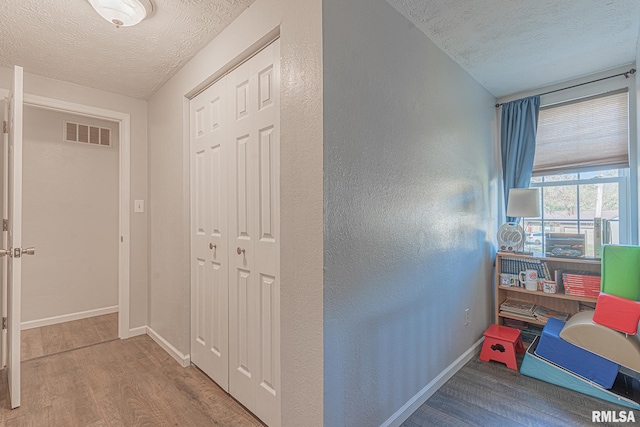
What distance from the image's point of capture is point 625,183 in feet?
7.97

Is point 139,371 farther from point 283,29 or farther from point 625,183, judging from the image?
point 625,183

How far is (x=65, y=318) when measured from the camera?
3.35 m

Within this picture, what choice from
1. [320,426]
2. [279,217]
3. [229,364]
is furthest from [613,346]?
[229,364]

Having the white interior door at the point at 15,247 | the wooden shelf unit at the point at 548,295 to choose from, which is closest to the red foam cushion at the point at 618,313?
the wooden shelf unit at the point at 548,295

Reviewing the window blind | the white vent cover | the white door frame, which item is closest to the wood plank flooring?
the white door frame

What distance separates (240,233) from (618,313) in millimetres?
2397

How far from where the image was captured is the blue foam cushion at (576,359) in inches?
75.9

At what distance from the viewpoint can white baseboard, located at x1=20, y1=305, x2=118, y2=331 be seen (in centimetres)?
313

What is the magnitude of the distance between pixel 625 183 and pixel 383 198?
7.62ft

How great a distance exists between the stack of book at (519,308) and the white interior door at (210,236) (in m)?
2.46

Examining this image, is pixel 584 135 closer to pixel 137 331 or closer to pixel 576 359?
pixel 576 359

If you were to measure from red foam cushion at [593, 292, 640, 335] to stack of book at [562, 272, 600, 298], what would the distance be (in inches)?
18.3

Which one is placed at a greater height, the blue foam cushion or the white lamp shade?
the white lamp shade

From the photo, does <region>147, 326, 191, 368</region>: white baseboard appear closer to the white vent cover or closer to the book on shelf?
the white vent cover
